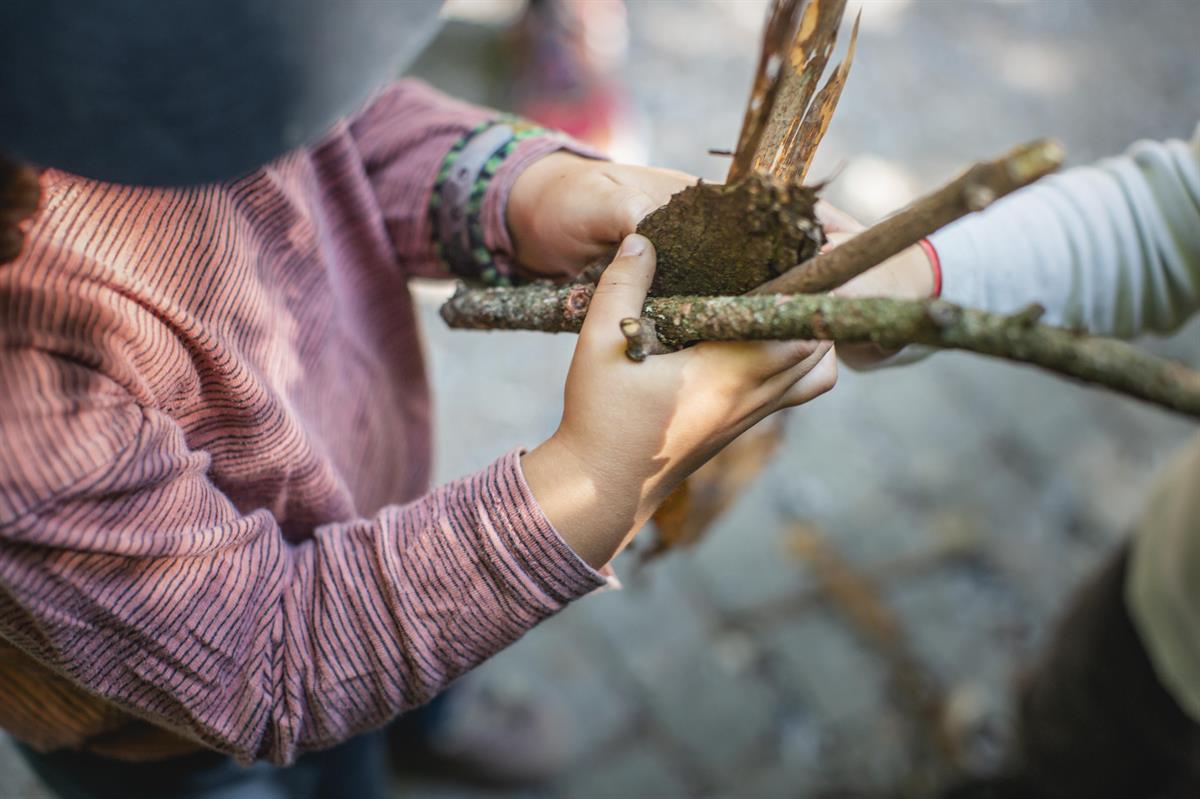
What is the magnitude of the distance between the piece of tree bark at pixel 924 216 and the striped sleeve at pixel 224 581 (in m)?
0.29

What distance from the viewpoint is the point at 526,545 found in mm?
685

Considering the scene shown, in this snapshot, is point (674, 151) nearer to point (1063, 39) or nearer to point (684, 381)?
point (1063, 39)

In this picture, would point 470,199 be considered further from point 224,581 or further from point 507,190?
point 224,581

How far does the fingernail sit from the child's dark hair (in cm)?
41

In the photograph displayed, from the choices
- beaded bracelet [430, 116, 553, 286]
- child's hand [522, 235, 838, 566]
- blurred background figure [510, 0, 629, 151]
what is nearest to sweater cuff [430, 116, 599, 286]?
beaded bracelet [430, 116, 553, 286]

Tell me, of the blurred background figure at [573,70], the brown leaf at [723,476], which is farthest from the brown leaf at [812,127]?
the blurred background figure at [573,70]

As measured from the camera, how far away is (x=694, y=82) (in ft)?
8.64

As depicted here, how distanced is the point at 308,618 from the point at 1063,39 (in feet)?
10.7

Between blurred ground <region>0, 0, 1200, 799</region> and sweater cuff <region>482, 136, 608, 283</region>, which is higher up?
sweater cuff <region>482, 136, 608, 283</region>

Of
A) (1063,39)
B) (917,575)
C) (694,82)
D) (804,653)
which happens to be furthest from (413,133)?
(1063,39)

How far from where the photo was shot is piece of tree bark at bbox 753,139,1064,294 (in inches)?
19.1

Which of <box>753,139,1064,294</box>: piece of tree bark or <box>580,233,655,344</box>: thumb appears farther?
<box>580,233,655,344</box>: thumb

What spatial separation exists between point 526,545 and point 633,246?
269mm

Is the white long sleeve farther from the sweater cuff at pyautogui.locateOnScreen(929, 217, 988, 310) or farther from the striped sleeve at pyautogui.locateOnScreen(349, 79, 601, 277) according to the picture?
the striped sleeve at pyautogui.locateOnScreen(349, 79, 601, 277)
